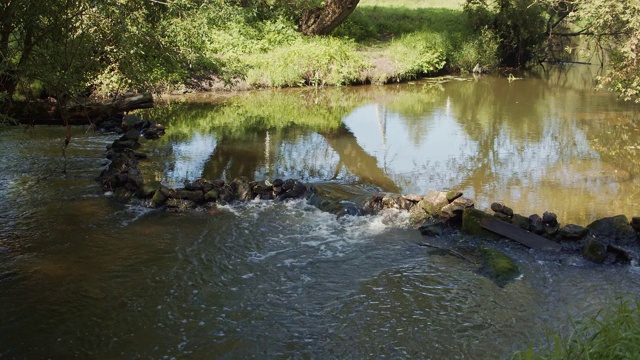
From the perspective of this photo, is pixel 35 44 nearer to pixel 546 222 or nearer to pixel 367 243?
pixel 367 243

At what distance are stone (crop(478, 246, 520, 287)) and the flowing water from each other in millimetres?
137

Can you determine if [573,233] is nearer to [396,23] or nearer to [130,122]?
[130,122]

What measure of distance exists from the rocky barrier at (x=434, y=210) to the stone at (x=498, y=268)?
3cm

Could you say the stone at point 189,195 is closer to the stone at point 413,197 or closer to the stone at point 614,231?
the stone at point 413,197

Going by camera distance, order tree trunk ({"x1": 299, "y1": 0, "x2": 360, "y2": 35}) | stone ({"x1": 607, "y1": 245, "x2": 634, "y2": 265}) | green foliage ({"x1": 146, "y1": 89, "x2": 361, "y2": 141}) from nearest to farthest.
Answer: stone ({"x1": 607, "y1": 245, "x2": 634, "y2": 265})
green foliage ({"x1": 146, "y1": 89, "x2": 361, "y2": 141})
tree trunk ({"x1": 299, "y1": 0, "x2": 360, "y2": 35})

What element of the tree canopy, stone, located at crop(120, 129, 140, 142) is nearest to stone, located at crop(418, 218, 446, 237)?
the tree canopy

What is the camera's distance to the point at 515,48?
106 ft

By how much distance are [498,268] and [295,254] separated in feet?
9.40

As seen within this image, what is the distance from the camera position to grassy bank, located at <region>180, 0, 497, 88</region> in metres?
24.6

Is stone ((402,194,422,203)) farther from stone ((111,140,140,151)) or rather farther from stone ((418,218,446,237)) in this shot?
stone ((111,140,140,151))

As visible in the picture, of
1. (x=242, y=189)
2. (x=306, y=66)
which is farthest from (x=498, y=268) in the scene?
(x=306, y=66)

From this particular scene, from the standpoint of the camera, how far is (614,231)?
9453 mm

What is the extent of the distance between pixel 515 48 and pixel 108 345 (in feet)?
97.4

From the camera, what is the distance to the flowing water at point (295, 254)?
686 centimetres
